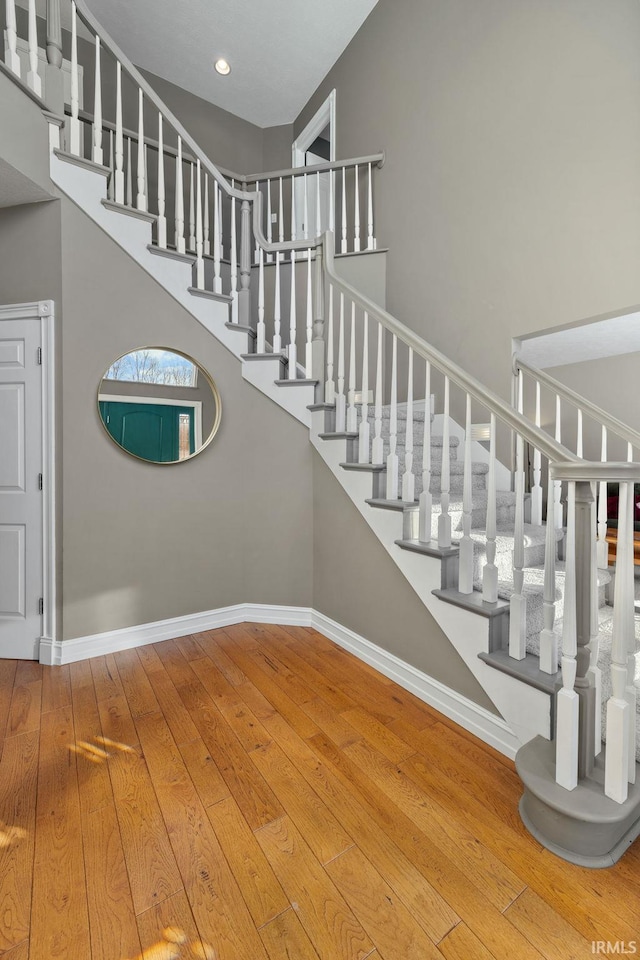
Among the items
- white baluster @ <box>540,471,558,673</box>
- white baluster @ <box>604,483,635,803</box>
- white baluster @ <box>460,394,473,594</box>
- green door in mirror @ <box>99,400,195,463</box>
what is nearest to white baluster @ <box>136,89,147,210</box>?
green door in mirror @ <box>99,400,195,463</box>

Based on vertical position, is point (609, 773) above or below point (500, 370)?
below

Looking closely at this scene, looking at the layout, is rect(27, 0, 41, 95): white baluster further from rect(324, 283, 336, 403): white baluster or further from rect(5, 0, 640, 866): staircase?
rect(324, 283, 336, 403): white baluster

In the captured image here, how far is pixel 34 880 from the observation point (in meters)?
1.23

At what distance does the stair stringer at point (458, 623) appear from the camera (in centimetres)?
165

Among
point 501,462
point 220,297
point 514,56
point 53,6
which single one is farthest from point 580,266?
point 53,6

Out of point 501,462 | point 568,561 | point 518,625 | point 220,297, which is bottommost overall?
point 518,625

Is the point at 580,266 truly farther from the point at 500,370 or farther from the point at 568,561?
the point at 568,561

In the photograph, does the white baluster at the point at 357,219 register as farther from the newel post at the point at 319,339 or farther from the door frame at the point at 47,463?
the door frame at the point at 47,463

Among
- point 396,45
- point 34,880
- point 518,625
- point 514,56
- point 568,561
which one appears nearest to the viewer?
point 34,880

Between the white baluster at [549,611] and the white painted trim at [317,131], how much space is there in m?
4.79

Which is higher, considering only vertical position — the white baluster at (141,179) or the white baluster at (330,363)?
the white baluster at (141,179)

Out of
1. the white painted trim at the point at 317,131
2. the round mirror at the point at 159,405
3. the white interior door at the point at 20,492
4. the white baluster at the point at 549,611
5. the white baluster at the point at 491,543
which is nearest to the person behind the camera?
the white baluster at the point at 549,611

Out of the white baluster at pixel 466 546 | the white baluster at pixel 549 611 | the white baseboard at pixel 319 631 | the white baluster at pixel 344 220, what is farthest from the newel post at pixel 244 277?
the white baluster at pixel 549 611

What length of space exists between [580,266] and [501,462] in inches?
51.6
